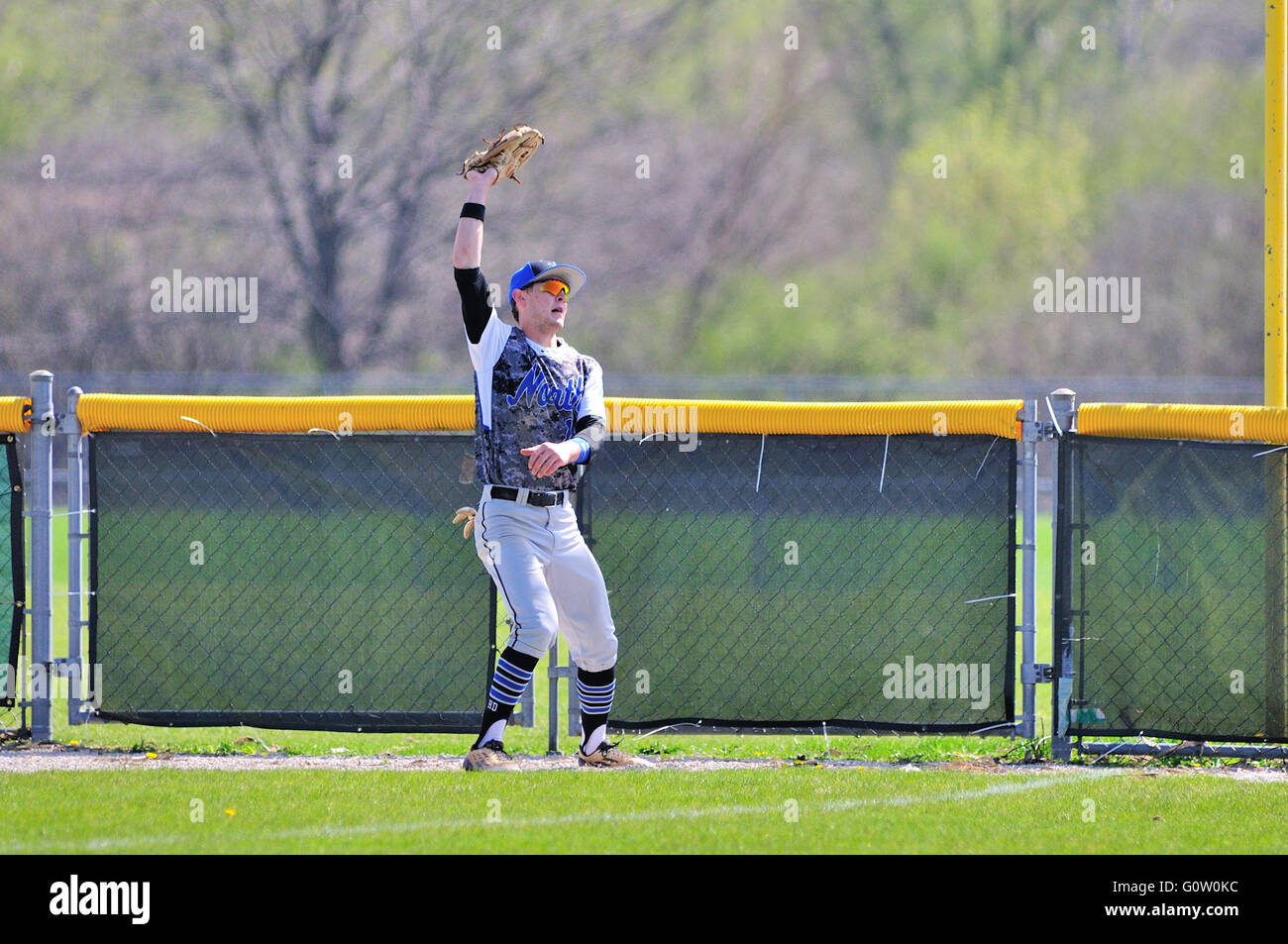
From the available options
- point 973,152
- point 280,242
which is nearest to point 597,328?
point 280,242

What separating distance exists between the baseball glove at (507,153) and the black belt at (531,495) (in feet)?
4.09

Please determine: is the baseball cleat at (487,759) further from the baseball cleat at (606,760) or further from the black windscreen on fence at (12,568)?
the black windscreen on fence at (12,568)

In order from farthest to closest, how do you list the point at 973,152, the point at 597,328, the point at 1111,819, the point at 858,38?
the point at 858,38 < the point at 973,152 < the point at 597,328 < the point at 1111,819

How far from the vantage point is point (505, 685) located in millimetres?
6098

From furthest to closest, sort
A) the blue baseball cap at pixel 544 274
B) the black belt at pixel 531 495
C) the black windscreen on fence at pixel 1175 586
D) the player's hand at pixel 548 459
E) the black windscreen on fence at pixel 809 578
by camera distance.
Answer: the black windscreen on fence at pixel 809 578, the black windscreen on fence at pixel 1175 586, the blue baseball cap at pixel 544 274, the black belt at pixel 531 495, the player's hand at pixel 548 459

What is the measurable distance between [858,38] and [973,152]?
6.53 m

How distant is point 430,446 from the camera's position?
680cm

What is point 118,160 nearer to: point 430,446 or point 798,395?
point 798,395

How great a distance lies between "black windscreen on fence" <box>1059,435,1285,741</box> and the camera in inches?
258

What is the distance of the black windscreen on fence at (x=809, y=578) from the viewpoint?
265 inches

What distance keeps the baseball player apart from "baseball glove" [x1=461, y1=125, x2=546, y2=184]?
0.04m

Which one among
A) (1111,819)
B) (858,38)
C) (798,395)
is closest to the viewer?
(1111,819)

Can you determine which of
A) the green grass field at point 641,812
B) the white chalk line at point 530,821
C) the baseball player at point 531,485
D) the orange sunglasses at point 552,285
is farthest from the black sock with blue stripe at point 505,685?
the orange sunglasses at point 552,285

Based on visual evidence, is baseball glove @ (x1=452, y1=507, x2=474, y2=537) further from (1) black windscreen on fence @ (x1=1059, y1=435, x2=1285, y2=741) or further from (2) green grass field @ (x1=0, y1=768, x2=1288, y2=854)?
(1) black windscreen on fence @ (x1=1059, y1=435, x2=1285, y2=741)
